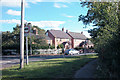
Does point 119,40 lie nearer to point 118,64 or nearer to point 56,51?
point 118,64

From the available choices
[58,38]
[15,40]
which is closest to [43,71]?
[15,40]

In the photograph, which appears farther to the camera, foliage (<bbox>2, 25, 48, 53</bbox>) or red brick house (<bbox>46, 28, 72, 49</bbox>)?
red brick house (<bbox>46, 28, 72, 49</bbox>)

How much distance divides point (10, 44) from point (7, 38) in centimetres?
197

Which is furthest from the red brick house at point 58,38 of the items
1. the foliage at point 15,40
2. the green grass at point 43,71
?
the green grass at point 43,71

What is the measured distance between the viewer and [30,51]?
34875mm

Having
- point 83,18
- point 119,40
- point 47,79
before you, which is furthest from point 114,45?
point 83,18

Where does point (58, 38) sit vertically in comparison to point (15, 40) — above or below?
above

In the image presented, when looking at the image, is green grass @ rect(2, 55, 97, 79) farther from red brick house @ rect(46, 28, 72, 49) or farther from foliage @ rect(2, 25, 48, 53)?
red brick house @ rect(46, 28, 72, 49)

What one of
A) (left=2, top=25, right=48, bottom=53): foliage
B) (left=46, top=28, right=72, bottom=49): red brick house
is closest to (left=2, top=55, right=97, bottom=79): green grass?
(left=2, top=25, right=48, bottom=53): foliage

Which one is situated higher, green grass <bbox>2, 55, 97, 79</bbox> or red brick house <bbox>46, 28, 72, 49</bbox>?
red brick house <bbox>46, 28, 72, 49</bbox>

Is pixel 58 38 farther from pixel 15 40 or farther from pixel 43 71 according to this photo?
pixel 43 71

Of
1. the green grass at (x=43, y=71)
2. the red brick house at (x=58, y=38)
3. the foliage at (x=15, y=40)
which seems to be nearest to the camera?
the green grass at (x=43, y=71)

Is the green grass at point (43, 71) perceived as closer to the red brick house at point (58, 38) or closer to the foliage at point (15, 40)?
the foliage at point (15, 40)

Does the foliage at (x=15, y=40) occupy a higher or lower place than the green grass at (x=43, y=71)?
higher
